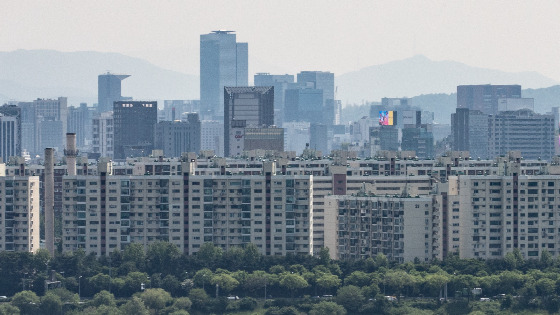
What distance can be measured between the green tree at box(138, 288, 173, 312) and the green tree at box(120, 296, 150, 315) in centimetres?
98

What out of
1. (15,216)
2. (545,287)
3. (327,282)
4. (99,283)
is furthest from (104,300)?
(545,287)

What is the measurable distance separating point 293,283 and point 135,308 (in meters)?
14.5

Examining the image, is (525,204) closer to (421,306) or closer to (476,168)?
(421,306)

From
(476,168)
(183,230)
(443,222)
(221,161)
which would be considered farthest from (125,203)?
(476,168)

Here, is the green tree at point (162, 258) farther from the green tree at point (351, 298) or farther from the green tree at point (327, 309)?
the green tree at point (351, 298)

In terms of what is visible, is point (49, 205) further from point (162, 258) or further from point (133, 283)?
point (133, 283)

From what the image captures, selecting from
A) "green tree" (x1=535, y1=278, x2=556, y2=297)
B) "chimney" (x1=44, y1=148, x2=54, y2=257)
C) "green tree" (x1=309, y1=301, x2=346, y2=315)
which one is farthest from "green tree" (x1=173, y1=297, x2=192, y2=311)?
"green tree" (x1=535, y1=278, x2=556, y2=297)

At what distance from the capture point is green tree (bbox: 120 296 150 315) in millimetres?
149875

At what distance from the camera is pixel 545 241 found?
6575 inches

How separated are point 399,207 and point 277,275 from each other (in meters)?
13.7

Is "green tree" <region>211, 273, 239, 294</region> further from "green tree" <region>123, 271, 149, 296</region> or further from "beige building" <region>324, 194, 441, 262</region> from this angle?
"beige building" <region>324, 194, 441, 262</region>

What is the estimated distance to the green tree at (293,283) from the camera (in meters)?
156

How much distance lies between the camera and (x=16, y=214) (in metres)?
173

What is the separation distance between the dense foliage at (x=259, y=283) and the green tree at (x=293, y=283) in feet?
0.28
